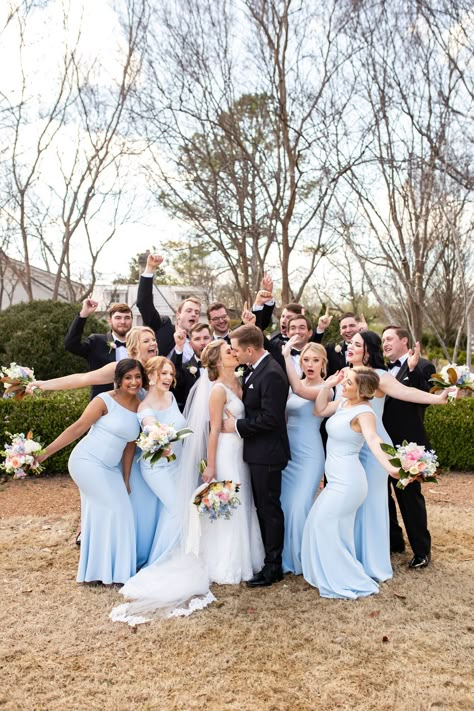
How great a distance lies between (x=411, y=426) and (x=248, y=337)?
1.79 meters

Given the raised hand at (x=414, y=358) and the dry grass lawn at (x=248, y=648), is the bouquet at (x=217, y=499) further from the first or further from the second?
the raised hand at (x=414, y=358)

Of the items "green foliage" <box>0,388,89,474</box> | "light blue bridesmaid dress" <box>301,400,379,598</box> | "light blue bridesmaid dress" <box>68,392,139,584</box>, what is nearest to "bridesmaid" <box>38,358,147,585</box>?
"light blue bridesmaid dress" <box>68,392,139,584</box>

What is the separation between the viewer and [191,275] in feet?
91.1

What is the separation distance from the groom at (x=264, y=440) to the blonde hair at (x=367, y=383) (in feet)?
2.02

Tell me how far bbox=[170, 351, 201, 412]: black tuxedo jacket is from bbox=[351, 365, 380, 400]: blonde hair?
5.75 feet

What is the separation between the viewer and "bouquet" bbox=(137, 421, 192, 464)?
5.04 metres

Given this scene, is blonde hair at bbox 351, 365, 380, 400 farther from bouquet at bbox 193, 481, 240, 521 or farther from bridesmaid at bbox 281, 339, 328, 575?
A: bouquet at bbox 193, 481, 240, 521

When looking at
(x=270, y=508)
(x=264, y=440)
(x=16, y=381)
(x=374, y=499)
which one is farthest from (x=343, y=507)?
(x=16, y=381)

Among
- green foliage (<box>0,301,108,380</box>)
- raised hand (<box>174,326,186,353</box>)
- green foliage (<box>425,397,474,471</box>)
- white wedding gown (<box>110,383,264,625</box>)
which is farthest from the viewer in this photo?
green foliage (<box>0,301,108,380</box>)

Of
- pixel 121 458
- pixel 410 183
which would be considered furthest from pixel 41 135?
pixel 121 458

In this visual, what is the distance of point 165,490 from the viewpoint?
557cm

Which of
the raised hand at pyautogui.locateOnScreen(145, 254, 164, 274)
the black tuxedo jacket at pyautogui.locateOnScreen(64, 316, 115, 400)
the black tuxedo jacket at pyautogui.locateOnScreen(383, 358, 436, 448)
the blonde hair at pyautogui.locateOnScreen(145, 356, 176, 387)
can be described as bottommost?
the black tuxedo jacket at pyautogui.locateOnScreen(383, 358, 436, 448)

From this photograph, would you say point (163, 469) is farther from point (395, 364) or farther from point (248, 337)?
point (395, 364)

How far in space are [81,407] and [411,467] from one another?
6.31 metres
